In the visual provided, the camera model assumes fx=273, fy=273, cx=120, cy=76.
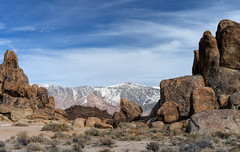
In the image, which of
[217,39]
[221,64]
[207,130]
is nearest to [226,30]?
[217,39]

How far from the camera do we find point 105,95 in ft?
490

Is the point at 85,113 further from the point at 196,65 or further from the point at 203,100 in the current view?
the point at 203,100

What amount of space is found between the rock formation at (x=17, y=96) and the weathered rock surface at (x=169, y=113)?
16253 mm

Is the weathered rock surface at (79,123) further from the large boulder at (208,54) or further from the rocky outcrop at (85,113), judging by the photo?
the rocky outcrop at (85,113)

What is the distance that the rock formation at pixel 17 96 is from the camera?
3141 centimetres

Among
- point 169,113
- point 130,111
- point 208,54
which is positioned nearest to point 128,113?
point 130,111

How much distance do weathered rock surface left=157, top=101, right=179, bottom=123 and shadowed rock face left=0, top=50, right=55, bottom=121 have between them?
16.3 metres

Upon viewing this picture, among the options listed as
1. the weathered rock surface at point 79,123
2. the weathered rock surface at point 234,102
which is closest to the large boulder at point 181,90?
the weathered rock surface at point 234,102

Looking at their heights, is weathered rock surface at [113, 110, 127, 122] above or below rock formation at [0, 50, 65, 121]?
below

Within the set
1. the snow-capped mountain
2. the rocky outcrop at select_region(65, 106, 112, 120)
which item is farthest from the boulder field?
the snow-capped mountain

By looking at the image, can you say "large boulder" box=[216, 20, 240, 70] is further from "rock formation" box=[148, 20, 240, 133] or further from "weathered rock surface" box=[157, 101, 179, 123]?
"weathered rock surface" box=[157, 101, 179, 123]

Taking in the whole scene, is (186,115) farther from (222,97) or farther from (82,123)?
(82,123)

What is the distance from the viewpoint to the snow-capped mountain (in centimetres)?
12562

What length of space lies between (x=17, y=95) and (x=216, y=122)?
2503cm
